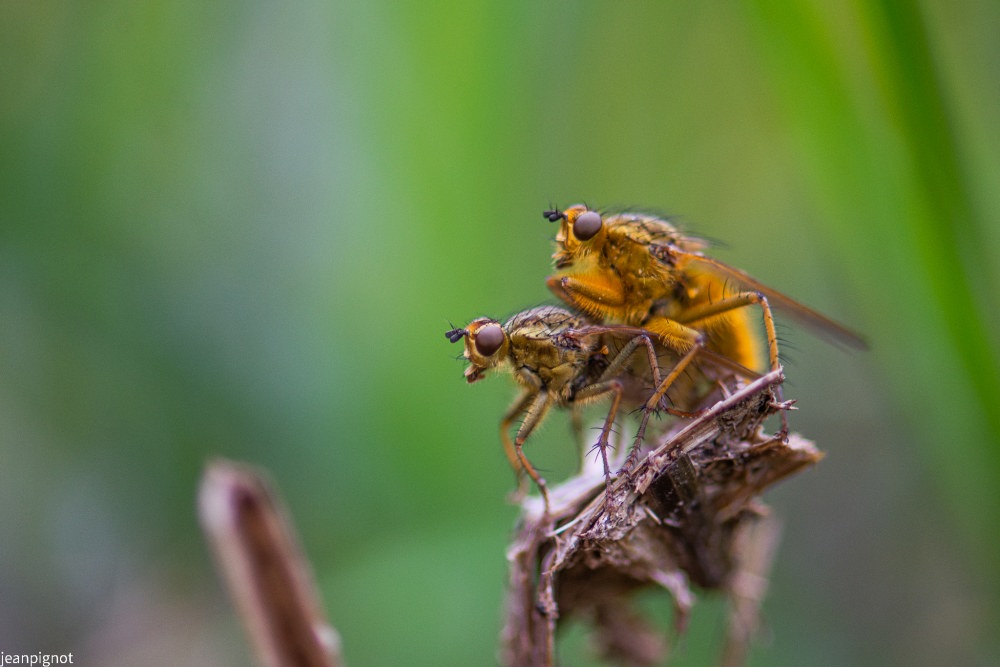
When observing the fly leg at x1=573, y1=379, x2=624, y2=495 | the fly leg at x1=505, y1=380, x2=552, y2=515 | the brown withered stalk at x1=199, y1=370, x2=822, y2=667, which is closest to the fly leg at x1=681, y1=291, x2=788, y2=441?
the brown withered stalk at x1=199, y1=370, x2=822, y2=667

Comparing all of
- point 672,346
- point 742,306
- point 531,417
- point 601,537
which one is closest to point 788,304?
point 742,306

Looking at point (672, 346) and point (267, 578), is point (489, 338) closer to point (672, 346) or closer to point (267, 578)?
point (672, 346)

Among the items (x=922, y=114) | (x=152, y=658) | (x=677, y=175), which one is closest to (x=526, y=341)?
(x=922, y=114)

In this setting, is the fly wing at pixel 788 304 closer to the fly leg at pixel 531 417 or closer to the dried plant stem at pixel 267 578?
the fly leg at pixel 531 417

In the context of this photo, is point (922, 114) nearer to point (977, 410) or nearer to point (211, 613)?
point (977, 410)

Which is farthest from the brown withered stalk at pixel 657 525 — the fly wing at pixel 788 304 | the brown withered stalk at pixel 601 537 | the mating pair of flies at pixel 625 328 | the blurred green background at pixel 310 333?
the blurred green background at pixel 310 333

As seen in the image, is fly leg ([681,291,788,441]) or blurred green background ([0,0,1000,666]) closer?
fly leg ([681,291,788,441])

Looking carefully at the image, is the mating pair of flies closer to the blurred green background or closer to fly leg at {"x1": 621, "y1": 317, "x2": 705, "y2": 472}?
fly leg at {"x1": 621, "y1": 317, "x2": 705, "y2": 472}
